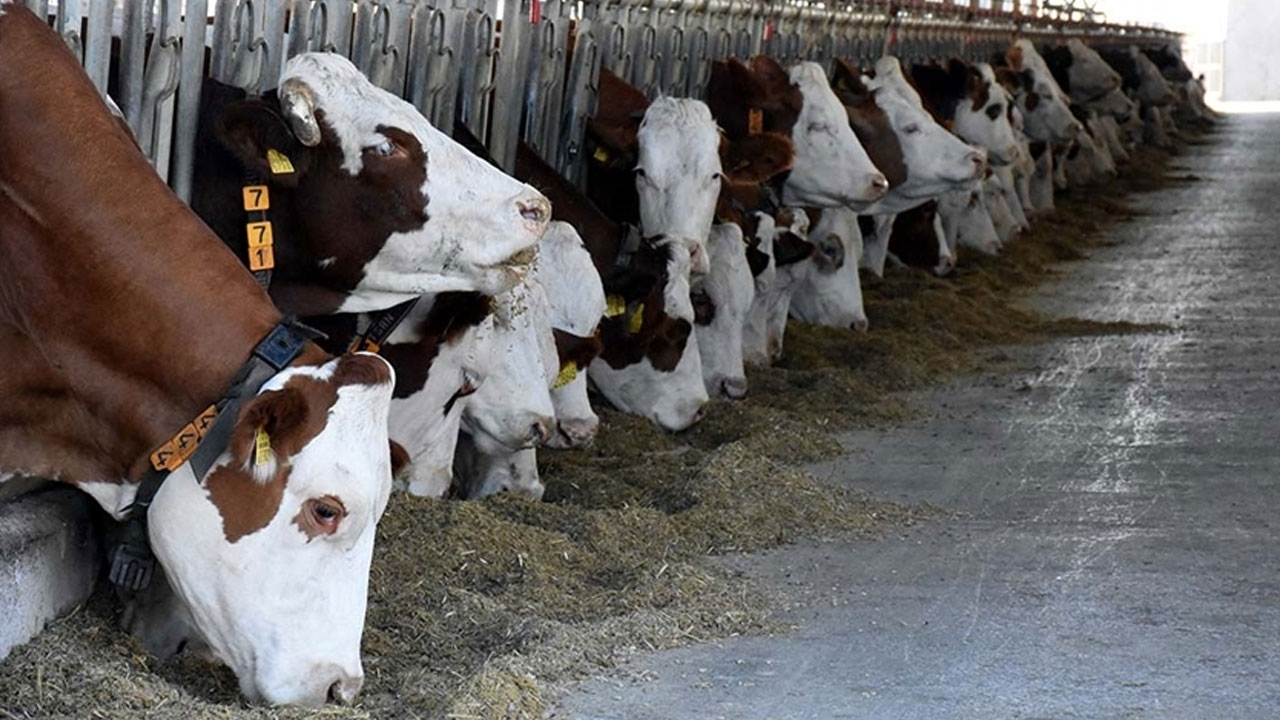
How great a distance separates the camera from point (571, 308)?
286 inches

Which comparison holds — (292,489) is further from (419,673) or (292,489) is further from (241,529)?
(419,673)

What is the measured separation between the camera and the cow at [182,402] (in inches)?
166

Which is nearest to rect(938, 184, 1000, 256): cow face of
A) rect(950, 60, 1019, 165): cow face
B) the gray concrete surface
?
rect(950, 60, 1019, 165): cow face

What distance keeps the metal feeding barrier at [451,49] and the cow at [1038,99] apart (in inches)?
231

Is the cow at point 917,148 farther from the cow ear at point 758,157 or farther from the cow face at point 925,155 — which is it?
the cow ear at point 758,157

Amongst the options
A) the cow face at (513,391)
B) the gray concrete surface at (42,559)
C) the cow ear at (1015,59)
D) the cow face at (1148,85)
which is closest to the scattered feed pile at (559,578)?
the gray concrete surface at (42,559)

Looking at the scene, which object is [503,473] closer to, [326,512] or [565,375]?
[565,375]

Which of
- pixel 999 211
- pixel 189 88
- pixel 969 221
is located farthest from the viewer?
pixel 999 211

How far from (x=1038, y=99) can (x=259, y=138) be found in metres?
14.9

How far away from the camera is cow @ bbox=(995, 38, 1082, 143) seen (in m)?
19.1

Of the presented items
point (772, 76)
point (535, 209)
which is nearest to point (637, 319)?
point (535, 209)

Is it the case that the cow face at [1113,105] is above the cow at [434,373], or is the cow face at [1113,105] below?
above

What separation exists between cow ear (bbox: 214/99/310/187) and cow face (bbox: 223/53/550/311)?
0.14 ft

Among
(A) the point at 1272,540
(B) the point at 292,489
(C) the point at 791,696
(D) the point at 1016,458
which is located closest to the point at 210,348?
(B) the point at 292,489
